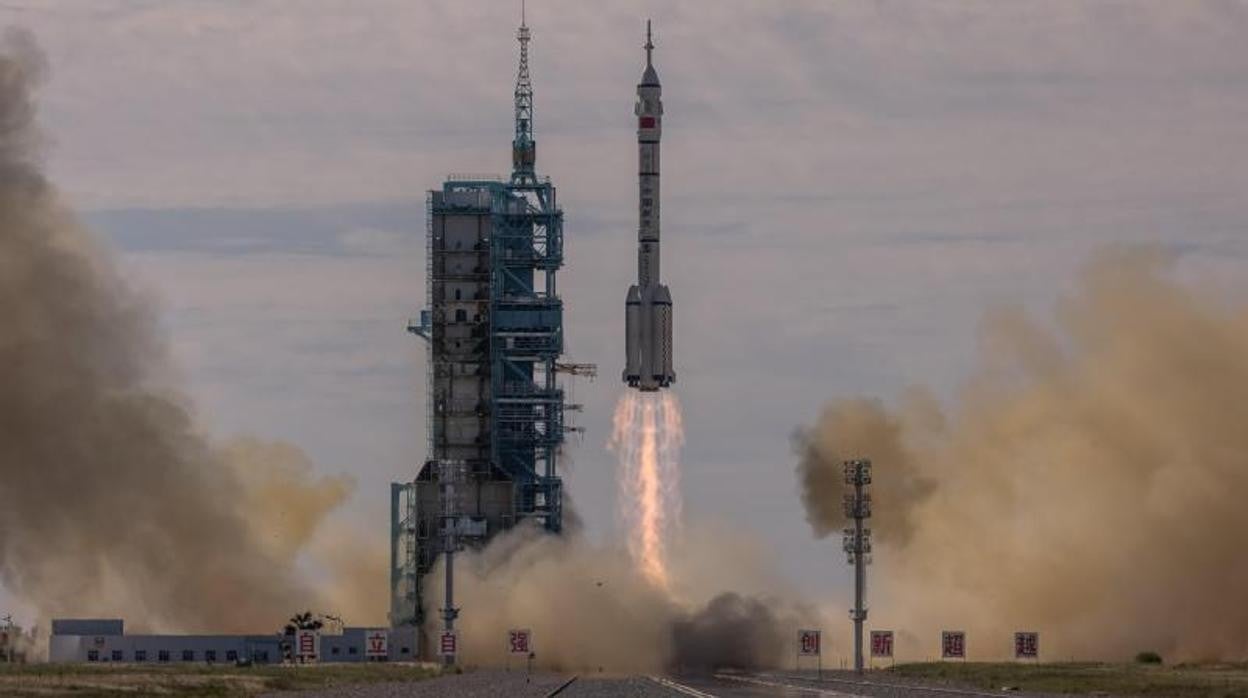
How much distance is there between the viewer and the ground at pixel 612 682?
5758 inches

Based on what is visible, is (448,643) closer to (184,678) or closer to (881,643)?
(881,643)

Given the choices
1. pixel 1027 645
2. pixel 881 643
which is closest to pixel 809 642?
pixel 881 643

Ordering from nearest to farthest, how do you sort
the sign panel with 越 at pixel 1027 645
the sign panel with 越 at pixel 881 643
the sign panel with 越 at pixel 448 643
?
the sign panel with 越 at pixel 1027 645 → the sign panel with 越 at pixel 881 643 → the sign panel with 越 at pixel 448 643

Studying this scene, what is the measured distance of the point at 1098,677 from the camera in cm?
16488

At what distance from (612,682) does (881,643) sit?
1209 inches

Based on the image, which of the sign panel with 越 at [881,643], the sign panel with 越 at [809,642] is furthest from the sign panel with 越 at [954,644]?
the sign panel with 越 at [809,642]

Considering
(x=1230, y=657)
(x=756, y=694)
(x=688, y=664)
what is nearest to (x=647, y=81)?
(x=688, y=664)

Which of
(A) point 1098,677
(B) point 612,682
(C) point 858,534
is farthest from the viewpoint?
(C) point 858,534

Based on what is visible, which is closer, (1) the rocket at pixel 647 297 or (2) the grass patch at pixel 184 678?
(2) the grass patch at pixel 184 678

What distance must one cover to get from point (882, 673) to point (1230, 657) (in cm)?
2031

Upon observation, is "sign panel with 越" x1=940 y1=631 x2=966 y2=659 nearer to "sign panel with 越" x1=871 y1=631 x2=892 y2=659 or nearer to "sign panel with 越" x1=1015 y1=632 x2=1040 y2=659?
"sign panel with 越" x1=871 y1=631 x2=892 y2=659

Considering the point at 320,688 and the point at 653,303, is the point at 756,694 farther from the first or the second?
the point at 653,303

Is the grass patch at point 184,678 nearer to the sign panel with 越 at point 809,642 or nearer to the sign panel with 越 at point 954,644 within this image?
the sign panel with 越 at point 809,642

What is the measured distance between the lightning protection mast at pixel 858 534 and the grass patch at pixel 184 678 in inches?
890
